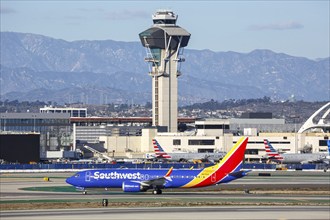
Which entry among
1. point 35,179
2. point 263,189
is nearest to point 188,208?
point 263,189

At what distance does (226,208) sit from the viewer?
94.6 m

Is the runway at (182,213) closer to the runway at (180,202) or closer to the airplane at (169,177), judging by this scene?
the runway at (180,202)

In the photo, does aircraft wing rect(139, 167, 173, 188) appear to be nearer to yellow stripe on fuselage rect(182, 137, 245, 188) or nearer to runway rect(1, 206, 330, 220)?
yellow stripe on fuselage rect(182, 137, 245, 188)

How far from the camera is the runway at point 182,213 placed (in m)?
85.9

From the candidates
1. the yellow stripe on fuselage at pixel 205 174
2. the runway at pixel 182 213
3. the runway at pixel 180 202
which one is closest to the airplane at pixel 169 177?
the yellow stripe on fuselage at pixel 205 174

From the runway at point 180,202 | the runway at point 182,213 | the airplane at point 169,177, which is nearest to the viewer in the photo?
the runway at point 182,213

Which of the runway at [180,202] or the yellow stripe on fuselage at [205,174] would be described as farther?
the yellow stripe on fuselage at [205,174]

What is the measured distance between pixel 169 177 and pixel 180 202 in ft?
41.1

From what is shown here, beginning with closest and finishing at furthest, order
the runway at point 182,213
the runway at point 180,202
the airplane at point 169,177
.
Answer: the runway at point 182,213 → the runway at point 180,202 → the airplane at point 169,177

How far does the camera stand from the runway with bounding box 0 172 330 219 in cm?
8838

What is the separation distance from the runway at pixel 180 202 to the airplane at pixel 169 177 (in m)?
1.24

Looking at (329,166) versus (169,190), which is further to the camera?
(329,166)

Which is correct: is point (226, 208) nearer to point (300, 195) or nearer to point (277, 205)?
point (277, 205)

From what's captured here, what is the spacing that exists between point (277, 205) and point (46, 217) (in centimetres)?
2487
